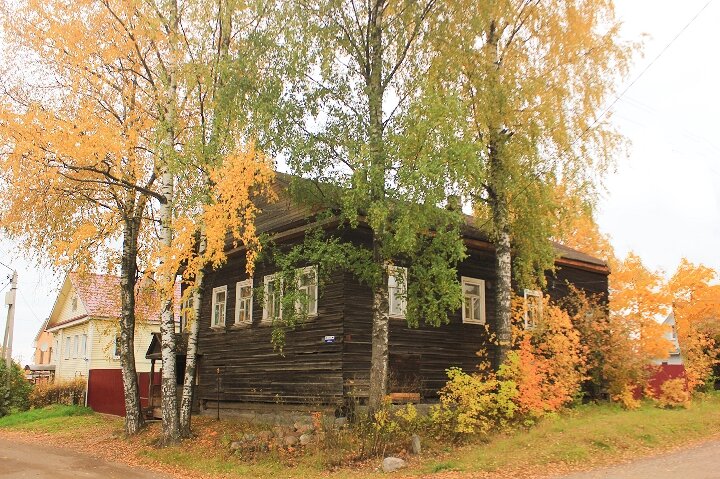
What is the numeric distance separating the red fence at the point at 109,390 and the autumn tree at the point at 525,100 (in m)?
15.6

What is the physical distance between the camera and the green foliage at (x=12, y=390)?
93.9ft

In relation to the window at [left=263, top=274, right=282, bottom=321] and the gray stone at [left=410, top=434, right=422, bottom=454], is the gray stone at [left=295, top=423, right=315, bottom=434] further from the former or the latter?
the window at [left=263, top=274, right=282, bottom=321]

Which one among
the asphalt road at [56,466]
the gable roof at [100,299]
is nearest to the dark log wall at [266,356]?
the gable roof at [100,299]

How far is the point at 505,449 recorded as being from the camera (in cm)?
1454

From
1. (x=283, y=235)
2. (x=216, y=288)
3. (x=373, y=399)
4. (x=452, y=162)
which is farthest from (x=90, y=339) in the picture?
(x=452, y=162)

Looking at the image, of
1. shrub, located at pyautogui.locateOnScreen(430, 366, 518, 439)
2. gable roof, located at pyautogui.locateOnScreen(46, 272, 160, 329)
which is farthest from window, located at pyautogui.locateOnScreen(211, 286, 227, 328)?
shrub, located at pyautogui.locateOnScreen(430, 366, 518, 439)

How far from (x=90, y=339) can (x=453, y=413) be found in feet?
92.4

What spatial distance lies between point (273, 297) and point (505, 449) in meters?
7.34

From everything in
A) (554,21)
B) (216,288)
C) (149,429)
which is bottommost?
(149,429)

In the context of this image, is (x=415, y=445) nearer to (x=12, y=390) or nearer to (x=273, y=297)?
(x=273, y=297)

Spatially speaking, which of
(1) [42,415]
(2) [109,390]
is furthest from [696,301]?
(1) [42,415]

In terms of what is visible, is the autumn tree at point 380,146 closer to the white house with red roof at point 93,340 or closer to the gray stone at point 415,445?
the gray stone at point 415,445

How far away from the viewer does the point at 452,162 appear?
1473 centimetres

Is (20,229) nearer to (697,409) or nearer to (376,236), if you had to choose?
(376,236)
